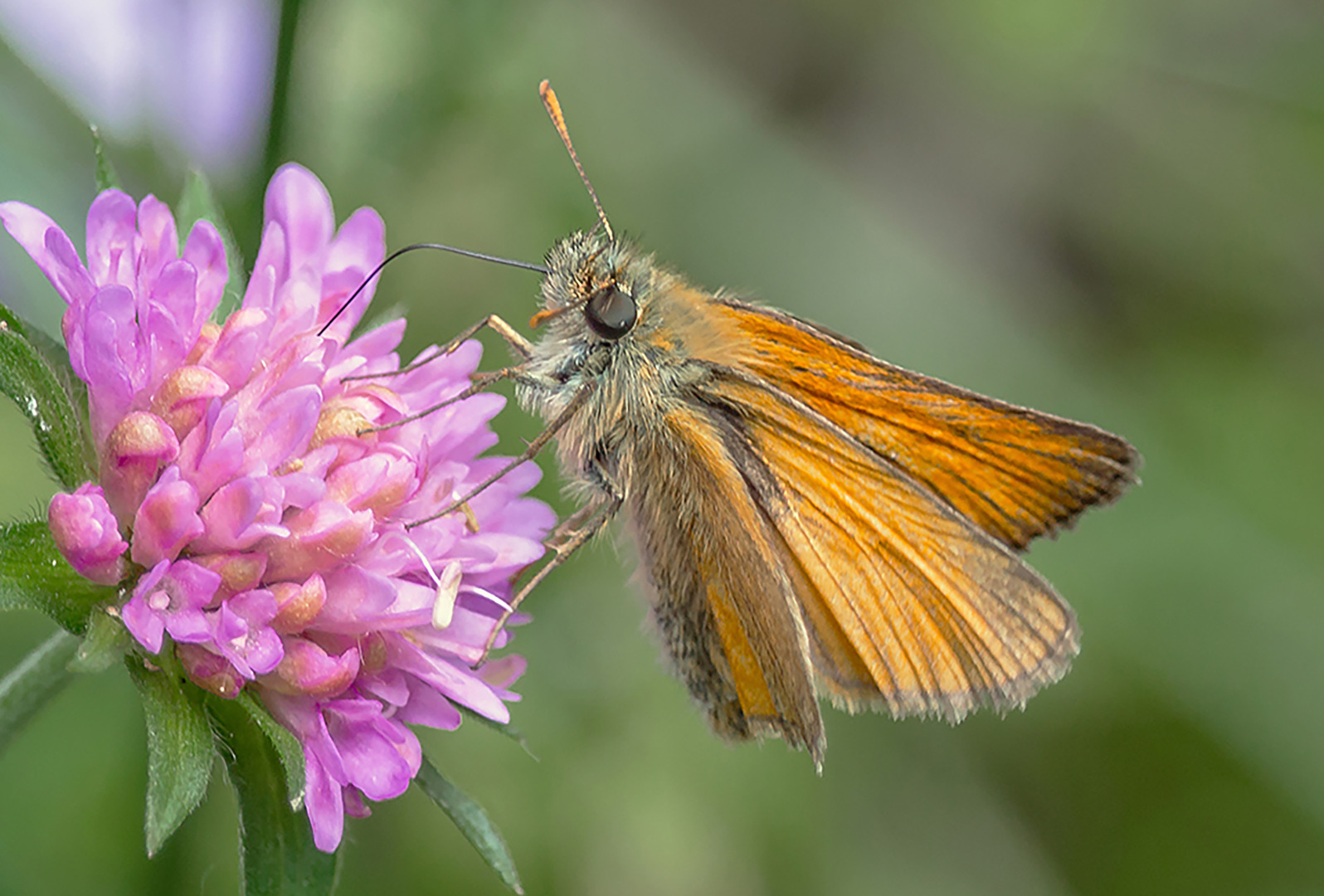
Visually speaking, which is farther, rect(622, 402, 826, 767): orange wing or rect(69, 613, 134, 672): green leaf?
rect(622, 402, 826, 767): orange wing

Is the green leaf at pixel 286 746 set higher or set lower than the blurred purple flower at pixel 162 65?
lower

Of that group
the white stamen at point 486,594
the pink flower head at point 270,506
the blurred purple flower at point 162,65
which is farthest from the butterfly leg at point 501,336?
the blurred purple flower at point 162,65

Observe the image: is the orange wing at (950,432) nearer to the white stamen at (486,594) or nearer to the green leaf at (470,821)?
the white stamen at (486,594)

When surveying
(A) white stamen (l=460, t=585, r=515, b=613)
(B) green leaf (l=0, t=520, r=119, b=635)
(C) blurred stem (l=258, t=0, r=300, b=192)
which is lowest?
(B) green leaf (l=0, t=520, r=119, b=635)

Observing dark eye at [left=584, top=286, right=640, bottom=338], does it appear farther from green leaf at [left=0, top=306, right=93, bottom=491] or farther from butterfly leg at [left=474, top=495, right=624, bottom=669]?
green leaf at [left=0, top=306, right=93, bottom=491]

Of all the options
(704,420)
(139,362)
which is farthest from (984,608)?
(139,362)

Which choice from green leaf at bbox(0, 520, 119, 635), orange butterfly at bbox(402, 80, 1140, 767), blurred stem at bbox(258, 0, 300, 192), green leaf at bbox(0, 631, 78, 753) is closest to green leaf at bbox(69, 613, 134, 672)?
green leaf at bbox(0, 520, 119, 635)
